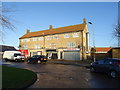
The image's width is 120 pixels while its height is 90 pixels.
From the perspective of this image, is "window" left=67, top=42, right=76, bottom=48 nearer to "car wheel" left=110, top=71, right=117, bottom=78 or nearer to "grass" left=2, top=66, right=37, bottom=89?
"car wheel" left=110, top=71, right=117, bottom=78

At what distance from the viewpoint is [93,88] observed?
6.25 m

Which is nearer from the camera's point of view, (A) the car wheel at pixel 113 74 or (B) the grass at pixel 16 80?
(B) the grass at pixel 16 80

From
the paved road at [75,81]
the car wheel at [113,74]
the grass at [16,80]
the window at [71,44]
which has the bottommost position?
the paved road at [75,81]

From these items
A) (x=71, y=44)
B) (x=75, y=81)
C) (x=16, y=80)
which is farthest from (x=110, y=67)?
(x=71, y=44)

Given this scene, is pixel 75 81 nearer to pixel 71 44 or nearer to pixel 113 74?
pixel 113 74

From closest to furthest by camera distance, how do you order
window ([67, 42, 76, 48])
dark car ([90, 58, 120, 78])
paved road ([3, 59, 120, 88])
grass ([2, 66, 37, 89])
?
grass ([2, 66, 37, 89]), paved road ([3, 59, 120, 88]), dark car ([90, 58, 120, 78]), window ([67, 42, 76, 48])

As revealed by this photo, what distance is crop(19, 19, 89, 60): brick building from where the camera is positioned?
33.2 metres

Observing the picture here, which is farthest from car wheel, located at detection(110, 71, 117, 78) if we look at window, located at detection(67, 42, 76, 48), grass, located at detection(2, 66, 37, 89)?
window, located at detection(67, 42, 76, 48)

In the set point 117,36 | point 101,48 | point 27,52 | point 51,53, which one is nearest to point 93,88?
point 117,36

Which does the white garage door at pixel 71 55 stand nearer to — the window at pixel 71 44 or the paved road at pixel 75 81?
the window at pixel 71 44

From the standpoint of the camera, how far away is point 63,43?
1433 inches

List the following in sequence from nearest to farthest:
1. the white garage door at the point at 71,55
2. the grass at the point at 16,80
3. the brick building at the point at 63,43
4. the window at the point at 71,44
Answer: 1. the grass at the point at 16,80
2. the white garage door at the point at 71,55
3. the brick building at the point at 63,43
4. the window at the point at 71,44

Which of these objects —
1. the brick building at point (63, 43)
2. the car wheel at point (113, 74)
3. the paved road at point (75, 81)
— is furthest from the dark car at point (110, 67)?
the brick building at point (63, 43)

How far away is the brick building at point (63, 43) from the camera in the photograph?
109 feet
